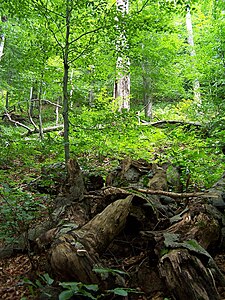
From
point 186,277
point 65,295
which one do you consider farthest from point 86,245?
point 186,277

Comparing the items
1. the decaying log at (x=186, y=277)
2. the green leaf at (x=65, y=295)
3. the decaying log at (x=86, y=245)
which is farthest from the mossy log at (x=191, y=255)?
the green leaf at (x=65, y=295)

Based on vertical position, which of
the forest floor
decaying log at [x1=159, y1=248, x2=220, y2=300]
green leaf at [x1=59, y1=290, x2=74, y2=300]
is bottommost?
the forest floor

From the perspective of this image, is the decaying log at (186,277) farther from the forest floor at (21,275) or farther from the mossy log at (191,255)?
the forest floor at (21,275)

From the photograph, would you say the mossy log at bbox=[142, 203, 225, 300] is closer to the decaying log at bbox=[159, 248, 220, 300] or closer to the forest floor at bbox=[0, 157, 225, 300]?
the decaying log at bbox=[159, 248, 220, 300]

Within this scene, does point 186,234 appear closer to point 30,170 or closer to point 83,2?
point 83,2

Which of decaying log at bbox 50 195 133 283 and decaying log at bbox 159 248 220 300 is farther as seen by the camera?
decaying log at bbox 50 195 133 283

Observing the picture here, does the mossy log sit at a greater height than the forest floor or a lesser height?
greater

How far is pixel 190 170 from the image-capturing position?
4.41 m

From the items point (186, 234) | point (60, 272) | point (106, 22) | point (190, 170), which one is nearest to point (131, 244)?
point (186, 234)

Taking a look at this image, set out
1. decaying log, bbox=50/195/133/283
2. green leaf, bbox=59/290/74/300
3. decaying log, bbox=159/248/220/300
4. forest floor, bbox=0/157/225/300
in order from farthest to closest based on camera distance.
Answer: forest floor, bbox=0/157/225/300 → decaying log, bbox=50/195/133/283 → decaying log, bbox=159/248/220/300 → green leaf, bbox=59/290/74/300

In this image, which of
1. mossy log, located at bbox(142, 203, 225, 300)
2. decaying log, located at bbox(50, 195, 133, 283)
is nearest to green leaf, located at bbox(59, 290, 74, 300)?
decaying log, located at bbox(50, 195, 133, 283)

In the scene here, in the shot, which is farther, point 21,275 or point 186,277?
point 21,275

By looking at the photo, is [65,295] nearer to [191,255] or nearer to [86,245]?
[86,245]

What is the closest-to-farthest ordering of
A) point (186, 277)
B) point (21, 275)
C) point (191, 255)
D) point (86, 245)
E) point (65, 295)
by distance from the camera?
1. point (65, 295)
2. point (186, 277)
3. point (191, 255)
4. point (86, 245)
5. point (21, 275)
